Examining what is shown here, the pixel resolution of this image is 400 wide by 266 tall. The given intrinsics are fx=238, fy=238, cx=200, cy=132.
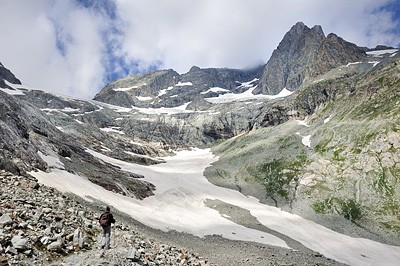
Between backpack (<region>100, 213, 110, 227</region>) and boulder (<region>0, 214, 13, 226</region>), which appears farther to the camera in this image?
backpack (<region>100, 213, 110, 227</region>)

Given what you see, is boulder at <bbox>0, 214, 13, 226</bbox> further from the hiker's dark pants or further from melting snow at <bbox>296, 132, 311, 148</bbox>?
melting snow at <bbox>296, 132, 311, 148</bbox>

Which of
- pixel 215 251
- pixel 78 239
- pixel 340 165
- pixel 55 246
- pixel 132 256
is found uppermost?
pixel 340 165

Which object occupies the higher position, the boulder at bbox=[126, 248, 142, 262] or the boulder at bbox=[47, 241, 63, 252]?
the boulder at bbox=[47, 241, 63, 252]

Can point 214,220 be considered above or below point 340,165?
below

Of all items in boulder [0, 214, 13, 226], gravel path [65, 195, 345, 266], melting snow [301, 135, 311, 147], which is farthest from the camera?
melting snow [301, 135, 311, 147]

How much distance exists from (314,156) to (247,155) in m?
34.8

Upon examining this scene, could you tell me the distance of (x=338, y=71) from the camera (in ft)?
634

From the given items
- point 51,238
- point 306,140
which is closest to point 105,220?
point 51,238

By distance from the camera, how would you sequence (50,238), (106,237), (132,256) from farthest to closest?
(106,237), (132,256), (50,238)

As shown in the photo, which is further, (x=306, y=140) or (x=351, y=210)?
(x=306, y=140)

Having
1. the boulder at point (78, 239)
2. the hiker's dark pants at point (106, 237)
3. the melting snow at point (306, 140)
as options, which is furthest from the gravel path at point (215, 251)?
the melting snow at point (306, 140)

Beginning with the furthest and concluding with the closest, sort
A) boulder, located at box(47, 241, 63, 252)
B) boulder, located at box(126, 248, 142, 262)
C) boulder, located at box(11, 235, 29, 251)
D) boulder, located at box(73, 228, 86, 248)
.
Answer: boulder, located at box(126, 248, 142, 262), boulder, located at box(73, 228, 86, 248), boulder, located at box(47, 241, 63, 252), boulder, located at box(11, 235, 29, 251)

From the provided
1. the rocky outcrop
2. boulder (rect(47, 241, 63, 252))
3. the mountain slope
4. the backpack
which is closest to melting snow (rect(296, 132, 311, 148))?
the mountain slope

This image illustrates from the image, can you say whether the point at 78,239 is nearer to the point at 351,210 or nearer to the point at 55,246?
the point at 55,246
